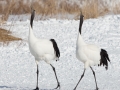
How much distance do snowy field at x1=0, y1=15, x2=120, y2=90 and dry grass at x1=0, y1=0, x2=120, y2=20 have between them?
507 mm

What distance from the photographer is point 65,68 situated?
28.2ft

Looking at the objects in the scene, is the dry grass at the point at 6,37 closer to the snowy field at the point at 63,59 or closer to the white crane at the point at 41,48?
the snowy field at the point at 63,59

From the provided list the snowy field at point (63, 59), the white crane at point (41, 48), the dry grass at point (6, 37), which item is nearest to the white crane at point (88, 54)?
the snowy field at point (63, 59)

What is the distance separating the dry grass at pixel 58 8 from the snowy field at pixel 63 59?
51cm

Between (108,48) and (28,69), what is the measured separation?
2.62 m

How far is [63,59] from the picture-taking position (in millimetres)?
9445

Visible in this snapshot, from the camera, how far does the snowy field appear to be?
24.4 ft

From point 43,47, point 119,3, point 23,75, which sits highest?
point 119,3

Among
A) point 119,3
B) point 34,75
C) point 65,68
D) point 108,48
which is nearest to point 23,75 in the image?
point 34,75

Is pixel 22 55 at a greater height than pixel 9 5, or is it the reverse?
pixel 9 5


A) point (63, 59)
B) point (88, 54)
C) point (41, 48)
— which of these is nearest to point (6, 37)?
point (63, 59)

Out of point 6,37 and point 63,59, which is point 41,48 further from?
point 6,37

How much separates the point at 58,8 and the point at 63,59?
5351 mm

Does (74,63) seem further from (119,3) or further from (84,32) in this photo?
(119,3)
